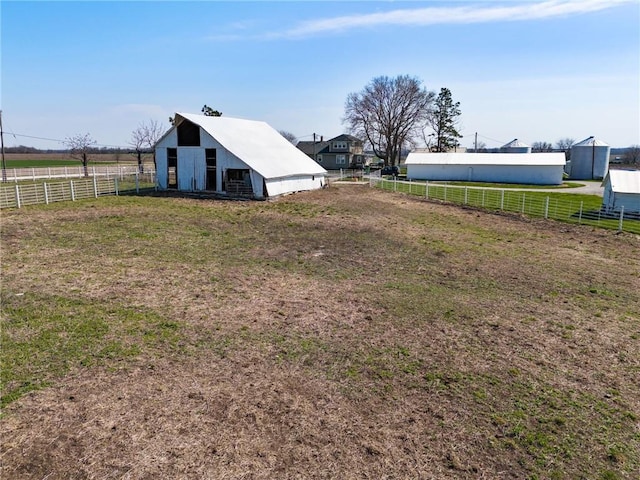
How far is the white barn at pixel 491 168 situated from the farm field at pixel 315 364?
3284cm

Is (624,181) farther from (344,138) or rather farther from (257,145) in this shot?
(344,138)

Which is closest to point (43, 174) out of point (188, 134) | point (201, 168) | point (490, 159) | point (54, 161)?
point (188, 134)

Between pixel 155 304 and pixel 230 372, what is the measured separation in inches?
117

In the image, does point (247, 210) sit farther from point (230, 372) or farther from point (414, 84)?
point (414, 84)

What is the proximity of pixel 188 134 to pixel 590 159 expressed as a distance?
1840 inches

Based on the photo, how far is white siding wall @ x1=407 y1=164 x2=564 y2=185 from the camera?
41.5 meters

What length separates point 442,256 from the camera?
12.2 m

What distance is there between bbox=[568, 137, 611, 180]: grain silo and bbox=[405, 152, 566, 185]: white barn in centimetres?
1069

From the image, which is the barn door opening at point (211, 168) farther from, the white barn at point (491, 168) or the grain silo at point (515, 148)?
the grain silo at point (515, 148)

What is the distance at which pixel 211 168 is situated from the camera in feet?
85.3

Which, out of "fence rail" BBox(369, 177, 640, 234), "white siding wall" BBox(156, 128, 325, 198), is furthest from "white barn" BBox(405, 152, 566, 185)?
"white siding wall" BBox(156, 128, 325, 198)

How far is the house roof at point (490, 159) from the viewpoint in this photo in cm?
4171

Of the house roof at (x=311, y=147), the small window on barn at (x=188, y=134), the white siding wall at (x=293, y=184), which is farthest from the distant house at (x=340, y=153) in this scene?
the small window on barn at (x=188, y=134)

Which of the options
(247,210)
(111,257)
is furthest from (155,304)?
(247,210)
